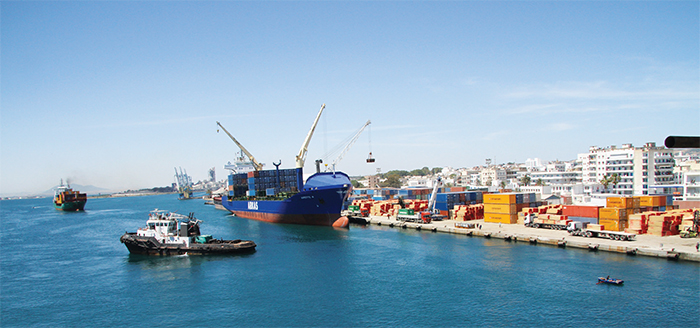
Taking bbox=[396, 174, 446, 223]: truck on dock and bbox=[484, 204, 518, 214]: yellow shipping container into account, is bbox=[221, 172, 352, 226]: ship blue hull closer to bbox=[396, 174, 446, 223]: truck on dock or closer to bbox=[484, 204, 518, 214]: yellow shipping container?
bbox=[396, 174, 446, 223]: truck on dock

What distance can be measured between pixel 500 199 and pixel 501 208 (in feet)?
3.94

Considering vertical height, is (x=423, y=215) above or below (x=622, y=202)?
below

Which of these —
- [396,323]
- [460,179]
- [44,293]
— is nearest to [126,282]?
[44,293]

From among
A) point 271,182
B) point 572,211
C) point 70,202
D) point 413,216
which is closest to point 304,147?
point 271,182

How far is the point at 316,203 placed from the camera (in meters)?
61.5

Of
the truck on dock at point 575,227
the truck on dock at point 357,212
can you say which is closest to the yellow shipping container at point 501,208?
the truck on dock at point 575,227

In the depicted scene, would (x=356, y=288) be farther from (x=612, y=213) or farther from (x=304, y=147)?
(x=304, y=147)

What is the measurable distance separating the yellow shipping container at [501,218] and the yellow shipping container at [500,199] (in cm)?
174

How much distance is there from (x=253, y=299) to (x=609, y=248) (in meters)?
31.3

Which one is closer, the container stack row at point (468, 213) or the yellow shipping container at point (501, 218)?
the yellow shipping container at point (501, 218)

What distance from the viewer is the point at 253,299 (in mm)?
27953

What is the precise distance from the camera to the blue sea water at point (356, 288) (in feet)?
79.6

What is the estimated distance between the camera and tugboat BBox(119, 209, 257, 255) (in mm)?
41938

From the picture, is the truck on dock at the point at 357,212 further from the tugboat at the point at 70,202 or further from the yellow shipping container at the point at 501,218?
the tugboat at the point at 70,202
